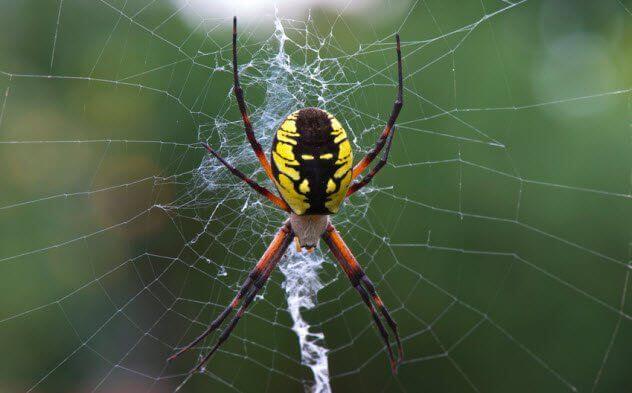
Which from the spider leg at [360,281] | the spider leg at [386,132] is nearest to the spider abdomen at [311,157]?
the spider leg at [386,132]

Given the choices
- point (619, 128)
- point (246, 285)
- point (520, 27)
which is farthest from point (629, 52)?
point (246, 285)

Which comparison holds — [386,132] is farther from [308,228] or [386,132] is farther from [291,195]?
[308,228]

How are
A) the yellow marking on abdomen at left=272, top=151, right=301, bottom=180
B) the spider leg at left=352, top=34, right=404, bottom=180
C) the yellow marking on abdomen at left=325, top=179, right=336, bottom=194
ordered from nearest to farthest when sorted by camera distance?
the yellow marking on abdomen at left=272, top=151, right=301, bottom=180, the yellow marking on abdomen at left=325, top=179, right=336, bottom=194, the spider leg at left=352, top=34, right=404, bottom=180

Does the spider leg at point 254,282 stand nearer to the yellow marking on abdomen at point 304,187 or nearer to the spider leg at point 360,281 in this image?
the spider leg at point 360,281

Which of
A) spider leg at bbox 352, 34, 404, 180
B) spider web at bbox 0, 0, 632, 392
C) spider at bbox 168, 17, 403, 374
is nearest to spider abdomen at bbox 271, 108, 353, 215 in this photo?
spider at bbox 168, 17, 403, 374

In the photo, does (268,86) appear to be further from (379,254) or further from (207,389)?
(207,389)

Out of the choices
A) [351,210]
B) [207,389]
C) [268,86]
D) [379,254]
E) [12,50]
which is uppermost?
[12,50]

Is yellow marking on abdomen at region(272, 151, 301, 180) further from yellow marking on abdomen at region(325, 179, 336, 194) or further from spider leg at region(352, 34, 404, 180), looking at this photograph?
spider leg at region(352, 34, 404, 180)
